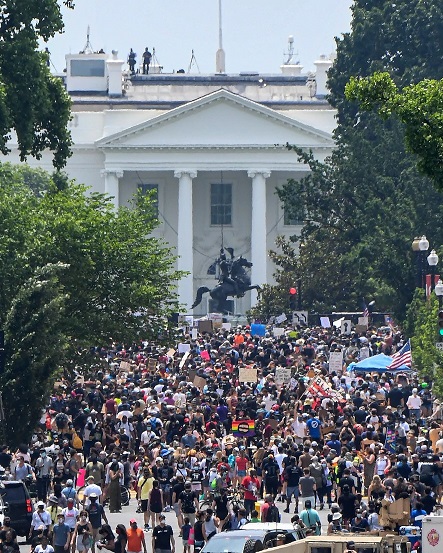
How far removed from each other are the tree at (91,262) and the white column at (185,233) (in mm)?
55098

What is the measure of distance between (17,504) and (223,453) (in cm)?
811

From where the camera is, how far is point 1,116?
1598 inches

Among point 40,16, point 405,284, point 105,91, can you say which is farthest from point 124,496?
point 105,91

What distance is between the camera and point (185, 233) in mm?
107625

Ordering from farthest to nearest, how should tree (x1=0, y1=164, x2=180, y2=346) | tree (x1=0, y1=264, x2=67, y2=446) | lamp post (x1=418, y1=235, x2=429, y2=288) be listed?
lamp post (x1=418, y1=235, x2=429, y2=288) → tree (x1=0, y1=164, x2=180, y2=346) → tree (x1=0, y1=264, x2=67, y2=446)

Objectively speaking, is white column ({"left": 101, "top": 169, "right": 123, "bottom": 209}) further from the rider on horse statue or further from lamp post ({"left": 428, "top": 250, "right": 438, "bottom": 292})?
lamp post ({"left": 428, "top": 250, "right": 438, "bottom": 292})

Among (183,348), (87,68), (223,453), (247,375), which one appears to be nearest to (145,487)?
(223,453)

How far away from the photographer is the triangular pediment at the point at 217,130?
107438 millimetres

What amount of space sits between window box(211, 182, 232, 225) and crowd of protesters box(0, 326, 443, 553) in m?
54.6

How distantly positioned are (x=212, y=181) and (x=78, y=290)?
64840 millimetres

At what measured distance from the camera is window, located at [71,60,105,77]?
13038 centimetres

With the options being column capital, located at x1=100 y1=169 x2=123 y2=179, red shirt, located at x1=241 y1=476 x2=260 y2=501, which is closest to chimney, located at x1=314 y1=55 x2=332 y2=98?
column capital, located at x1=100 y1=169 x2=123 y2=179

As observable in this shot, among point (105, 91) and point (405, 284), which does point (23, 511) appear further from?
point (105, 91)

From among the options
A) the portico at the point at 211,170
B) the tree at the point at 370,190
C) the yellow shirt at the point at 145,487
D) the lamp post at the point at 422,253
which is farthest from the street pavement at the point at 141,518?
the portico at the point at 211,170
